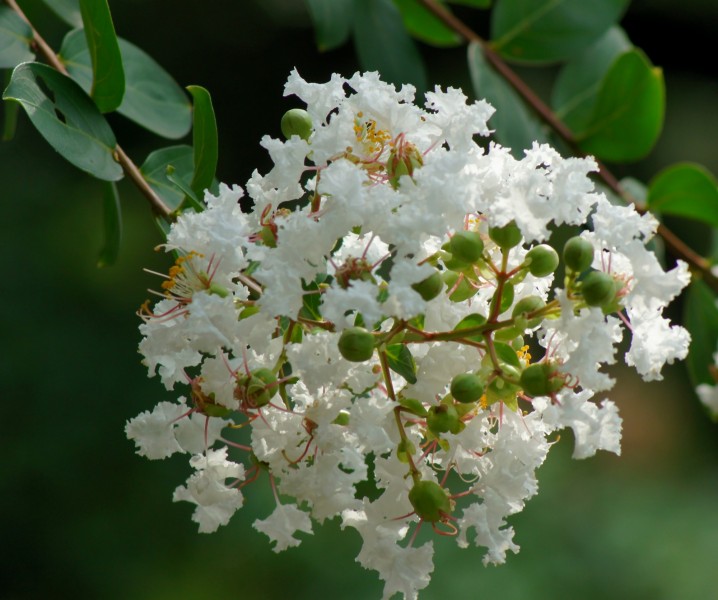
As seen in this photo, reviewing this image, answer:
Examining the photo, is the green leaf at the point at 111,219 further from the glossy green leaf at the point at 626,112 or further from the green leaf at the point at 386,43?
the glossy green leaf at the point at 626,112

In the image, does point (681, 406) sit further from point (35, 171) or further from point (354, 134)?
point (354, 134)

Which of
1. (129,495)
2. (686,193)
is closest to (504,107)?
(686,193)

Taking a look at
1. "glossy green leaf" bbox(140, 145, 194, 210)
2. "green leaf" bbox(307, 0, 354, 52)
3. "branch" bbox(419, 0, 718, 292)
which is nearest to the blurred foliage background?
"green leaf" bbox(307, 0, 354, 52)

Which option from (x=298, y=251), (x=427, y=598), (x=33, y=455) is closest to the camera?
(x=298, y=251)

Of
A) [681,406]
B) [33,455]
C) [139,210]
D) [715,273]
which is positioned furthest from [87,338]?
[681,406]

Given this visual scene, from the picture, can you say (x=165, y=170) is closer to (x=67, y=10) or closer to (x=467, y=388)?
(x=67, y=10)

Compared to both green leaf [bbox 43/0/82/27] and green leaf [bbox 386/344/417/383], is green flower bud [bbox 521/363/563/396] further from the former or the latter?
green leaf [bbox 43/0/82/27]
